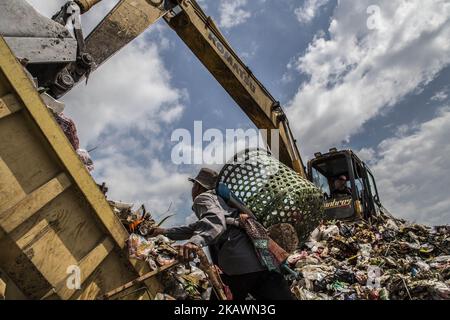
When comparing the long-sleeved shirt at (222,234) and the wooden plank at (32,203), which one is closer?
the wooden plank at (32,203)

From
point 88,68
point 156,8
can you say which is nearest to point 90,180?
point 88,68

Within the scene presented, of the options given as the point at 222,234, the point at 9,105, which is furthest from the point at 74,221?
the point at 222,234

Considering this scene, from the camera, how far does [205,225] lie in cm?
231

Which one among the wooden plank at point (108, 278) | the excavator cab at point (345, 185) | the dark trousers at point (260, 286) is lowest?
the excavator cab at point (345, 185)

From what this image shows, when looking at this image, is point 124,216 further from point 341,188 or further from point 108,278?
point 341,188

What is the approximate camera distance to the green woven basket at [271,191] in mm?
3197

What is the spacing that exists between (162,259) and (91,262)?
2.46ft

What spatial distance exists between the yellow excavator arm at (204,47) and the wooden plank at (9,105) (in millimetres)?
1978

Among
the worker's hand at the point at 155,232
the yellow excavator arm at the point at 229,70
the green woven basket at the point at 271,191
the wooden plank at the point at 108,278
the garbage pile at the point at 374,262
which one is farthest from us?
the yellow excavator arm at the point at 229,70

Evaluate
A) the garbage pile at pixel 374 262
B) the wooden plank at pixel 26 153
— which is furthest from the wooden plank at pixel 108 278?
the garbage pile at pixel 374 262

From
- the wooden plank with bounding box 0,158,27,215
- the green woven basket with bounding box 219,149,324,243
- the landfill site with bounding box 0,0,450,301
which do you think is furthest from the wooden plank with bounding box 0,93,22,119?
the green woven basket with bounding box 219,149,324,243

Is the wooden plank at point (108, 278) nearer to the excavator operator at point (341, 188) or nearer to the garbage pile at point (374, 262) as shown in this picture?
the garbage pile at point (374, 262)

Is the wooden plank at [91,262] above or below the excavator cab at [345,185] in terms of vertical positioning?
above
